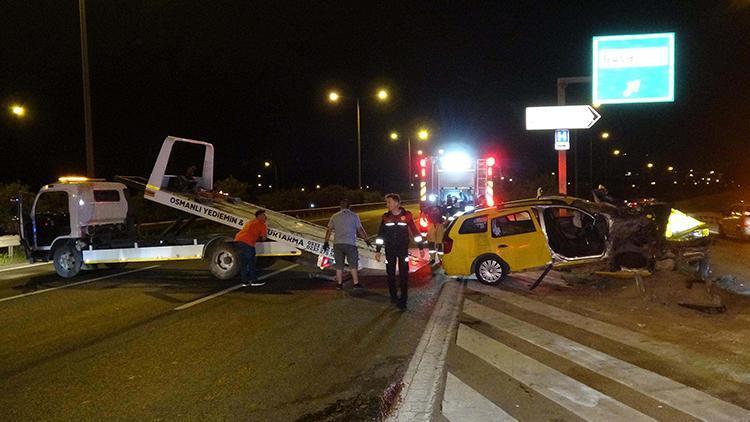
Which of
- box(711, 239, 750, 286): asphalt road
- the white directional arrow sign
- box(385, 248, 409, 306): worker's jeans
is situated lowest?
box(711, 239, 750, 286): asphalt road

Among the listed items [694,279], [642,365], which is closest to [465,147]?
[694,279]

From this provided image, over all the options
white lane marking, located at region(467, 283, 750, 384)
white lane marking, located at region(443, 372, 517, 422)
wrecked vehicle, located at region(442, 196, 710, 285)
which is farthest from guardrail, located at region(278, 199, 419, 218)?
white lane marking, located at region(443, 372, 517, 422)

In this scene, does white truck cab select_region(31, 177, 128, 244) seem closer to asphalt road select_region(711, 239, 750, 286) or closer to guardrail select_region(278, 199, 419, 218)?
asphalt road select_region(711, 239, 750, 286)

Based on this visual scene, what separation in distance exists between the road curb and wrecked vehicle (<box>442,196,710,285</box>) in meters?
2.07

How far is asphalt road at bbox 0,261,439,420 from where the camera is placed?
5.45m

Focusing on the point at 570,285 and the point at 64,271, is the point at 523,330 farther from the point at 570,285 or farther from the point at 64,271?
the point at 64,271

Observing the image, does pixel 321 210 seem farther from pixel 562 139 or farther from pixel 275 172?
pixel 275 172

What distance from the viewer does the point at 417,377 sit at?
5.90m

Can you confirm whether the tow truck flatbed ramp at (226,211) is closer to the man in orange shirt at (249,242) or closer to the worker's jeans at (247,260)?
the man in orange shirt at (249,242)

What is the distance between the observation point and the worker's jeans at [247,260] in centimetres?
1169

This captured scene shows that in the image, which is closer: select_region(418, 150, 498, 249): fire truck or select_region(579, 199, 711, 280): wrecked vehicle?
select_region(579, 199, 711, 280): wrecked vehicle

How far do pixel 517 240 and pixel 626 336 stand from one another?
3697 millimetres

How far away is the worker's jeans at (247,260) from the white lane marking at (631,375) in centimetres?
499

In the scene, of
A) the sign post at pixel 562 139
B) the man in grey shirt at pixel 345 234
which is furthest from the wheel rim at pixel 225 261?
the sign post at pixel 562 139
